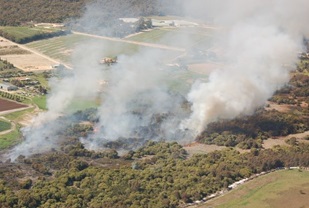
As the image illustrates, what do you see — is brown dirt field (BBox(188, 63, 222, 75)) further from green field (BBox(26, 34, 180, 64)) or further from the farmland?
the farmland

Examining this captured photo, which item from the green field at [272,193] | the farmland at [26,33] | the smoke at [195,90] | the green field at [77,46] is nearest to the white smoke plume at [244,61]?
the smoke at [195,90]

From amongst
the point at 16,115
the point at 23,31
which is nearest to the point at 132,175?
the point at 16,115

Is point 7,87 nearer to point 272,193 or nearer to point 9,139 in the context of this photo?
point 9,139

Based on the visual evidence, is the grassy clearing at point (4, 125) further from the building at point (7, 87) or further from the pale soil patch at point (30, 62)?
the pale soil patch at point (30, 62)

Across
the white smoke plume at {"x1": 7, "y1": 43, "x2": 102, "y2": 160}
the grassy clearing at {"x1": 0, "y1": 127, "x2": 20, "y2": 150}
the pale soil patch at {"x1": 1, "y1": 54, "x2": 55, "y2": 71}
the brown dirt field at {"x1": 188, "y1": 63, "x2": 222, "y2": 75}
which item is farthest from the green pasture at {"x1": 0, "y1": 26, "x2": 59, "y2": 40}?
the grassy clearing at {"x1": 0, "y1": 127, "x2": 20, "y2": 150}

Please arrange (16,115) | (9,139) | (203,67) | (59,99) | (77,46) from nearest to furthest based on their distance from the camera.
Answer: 1. (9,139)
2. (16,115)
3. (59,99)
4. (203,67)
5. (77,46)

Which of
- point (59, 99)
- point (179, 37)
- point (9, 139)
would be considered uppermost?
point (179, 37)
